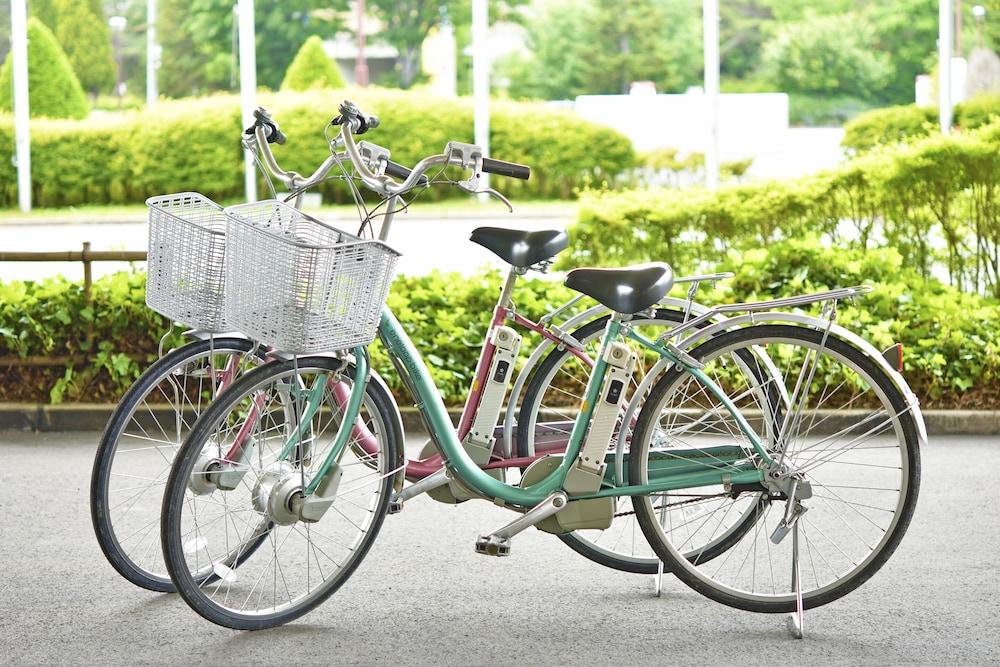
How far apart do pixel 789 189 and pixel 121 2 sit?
123 feet

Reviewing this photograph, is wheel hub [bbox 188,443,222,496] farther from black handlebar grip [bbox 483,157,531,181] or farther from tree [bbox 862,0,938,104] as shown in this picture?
tree [bbox 862,0,938,104]

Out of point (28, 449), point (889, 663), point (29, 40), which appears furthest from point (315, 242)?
point (29, 40)

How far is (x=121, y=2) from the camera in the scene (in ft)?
135

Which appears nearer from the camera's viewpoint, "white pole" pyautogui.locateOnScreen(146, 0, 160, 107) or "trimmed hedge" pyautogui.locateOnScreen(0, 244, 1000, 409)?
"trimmed hedge" pyautogui.locateOnScreen(0, 244, 1000, 409)

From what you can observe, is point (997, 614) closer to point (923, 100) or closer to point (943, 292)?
point (943, 292)

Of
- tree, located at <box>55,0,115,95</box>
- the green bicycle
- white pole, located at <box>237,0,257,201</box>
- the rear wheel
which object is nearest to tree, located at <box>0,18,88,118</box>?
white pole, located at <box>237,0,257,201</box>

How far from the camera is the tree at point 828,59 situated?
39812mm

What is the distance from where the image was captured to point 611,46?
131 ft

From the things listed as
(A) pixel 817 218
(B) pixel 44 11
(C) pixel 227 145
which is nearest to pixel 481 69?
(C) pixel 227 145

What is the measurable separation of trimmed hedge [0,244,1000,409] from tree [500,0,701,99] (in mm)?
32973

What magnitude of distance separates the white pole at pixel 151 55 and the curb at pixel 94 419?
107ft

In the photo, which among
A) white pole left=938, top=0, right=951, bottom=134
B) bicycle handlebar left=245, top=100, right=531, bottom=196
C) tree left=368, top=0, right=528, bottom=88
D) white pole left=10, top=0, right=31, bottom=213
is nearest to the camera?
bicycle handlebar left=245, top=100, right=531, bottom=196

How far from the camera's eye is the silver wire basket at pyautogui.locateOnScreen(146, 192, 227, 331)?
3.49m

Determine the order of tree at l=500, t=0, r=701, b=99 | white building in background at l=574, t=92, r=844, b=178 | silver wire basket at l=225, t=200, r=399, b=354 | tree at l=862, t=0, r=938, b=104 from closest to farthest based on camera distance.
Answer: silver wire basket at l=225, t=200, r=399, b=354
white building in background at l=574, t=92, r=844, b=178
tree at l=862, t=0, r=938, b=104
tree at l=500, t=0, r=701, b=99
